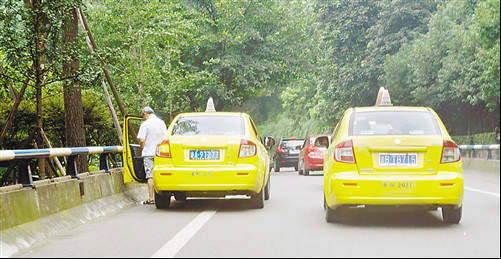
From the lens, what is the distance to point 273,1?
32812mm

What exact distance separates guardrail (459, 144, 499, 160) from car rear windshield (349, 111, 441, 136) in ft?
28.0

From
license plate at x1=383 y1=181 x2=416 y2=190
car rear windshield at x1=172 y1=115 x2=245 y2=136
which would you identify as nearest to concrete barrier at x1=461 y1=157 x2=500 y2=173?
car rear windshield at x1=172 y1=115 x2=245 y2=136

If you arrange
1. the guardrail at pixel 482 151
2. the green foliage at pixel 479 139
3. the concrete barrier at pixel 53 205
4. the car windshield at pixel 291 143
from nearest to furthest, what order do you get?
the concrete barrier at pixel 53 205
the guardrail at pixel 482 151
the car windshield at pixel 291 143
the green foliage at pixel 479 139

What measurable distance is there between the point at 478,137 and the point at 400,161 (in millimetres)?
24238

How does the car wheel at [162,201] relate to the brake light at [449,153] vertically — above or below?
below

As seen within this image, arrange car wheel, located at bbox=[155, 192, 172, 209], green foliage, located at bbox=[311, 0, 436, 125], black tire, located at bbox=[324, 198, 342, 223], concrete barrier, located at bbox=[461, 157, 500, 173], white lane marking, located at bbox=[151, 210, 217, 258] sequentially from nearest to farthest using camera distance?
1. white lane marking, located at bbox=[151, 210, 217, 258]
2. black tire, located at bbox=[324, 198, 342, 223]
3. car wheel, located at bbox=[155, 192, 172, 209]
4. concrete barrier, located at bbox=[461, 157, 500, 173]
5. green foliage, located at bbox=[311, 0, 436, 125]

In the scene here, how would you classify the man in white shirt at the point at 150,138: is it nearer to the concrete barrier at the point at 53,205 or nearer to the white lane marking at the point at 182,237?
the concrete barrier at the point at 53,205

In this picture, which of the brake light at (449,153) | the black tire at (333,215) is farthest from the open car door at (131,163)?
the brake light at (449,153)

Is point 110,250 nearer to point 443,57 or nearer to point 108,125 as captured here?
point 108,125

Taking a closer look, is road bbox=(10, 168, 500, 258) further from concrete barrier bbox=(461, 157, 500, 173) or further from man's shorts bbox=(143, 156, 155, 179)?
concrete barrier bbox=(461, 157, 500, 173)

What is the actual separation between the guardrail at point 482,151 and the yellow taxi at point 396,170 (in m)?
8.90

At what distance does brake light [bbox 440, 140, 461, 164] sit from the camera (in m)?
8.72

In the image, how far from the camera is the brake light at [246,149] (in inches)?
427

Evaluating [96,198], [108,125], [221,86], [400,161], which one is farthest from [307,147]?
[400,161]
